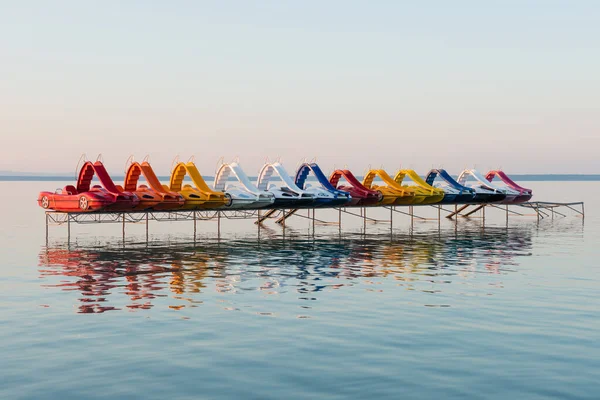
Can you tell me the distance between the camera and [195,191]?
2482 inches

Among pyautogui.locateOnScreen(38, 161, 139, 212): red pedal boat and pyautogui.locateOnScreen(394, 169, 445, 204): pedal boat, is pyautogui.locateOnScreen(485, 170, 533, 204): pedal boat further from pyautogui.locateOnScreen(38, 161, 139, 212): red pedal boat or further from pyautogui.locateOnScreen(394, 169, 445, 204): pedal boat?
pyautogui.locateOnScreen(38, 161, 139, 212): red pedal boat

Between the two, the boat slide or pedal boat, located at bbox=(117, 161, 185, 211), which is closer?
the boat slide

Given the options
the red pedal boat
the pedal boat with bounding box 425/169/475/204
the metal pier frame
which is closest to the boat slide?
the red pedal boat

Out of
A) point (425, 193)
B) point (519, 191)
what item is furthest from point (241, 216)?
point (519, 191)

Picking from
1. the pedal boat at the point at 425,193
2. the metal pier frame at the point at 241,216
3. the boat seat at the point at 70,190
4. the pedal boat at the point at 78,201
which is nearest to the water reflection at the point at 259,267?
the pedal boat at the point at 78,201

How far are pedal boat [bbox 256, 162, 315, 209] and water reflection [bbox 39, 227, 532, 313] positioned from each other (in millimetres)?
5261

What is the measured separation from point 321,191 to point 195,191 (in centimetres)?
1262

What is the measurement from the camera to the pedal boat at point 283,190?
223ft

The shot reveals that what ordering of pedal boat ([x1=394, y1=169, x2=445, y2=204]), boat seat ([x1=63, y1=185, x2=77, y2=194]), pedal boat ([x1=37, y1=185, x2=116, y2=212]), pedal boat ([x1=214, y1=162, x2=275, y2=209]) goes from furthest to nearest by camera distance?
pedal boat ([x1=394, y1=169, x2=445, y2=204]) < pedal boat ([x1=214, y1=162, x2=275, y2=209]) < boat seat ([x1=63, y1=185, x2=77, y2=194]) < pedal boat ([x1=37, y1=185, x2=116, y2=212])

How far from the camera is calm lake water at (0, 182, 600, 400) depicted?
17.3 meters

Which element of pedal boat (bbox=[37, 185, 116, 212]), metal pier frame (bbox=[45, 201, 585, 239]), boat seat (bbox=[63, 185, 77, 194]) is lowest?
metal pier frame (bbox=[45, 201, 585, 239])

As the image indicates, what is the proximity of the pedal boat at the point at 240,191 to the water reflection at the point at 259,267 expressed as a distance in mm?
3506

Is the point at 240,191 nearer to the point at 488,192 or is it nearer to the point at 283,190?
the point at 283,190

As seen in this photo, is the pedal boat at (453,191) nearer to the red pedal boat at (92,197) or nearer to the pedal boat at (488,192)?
the pedal boat at (488,192)
